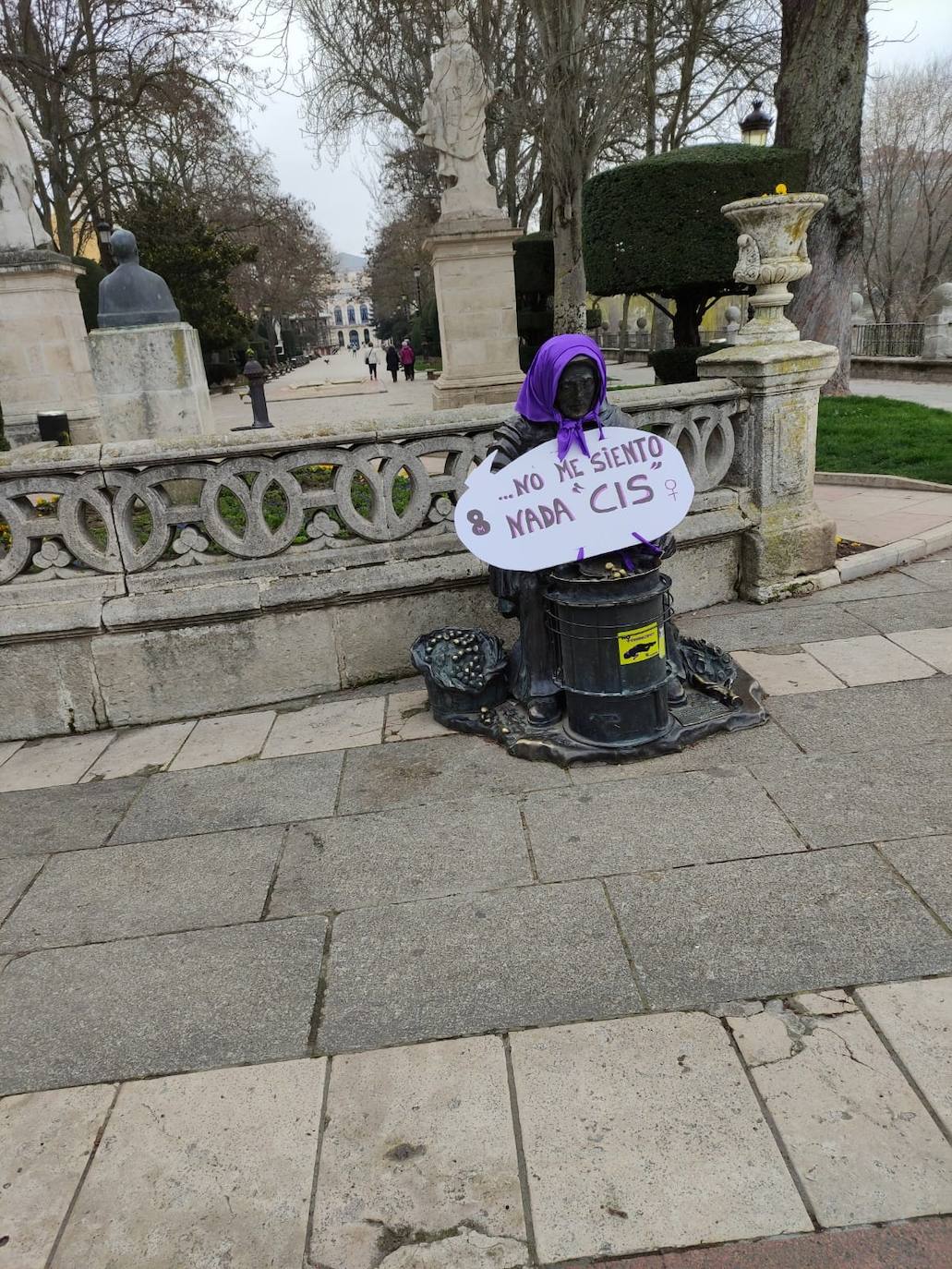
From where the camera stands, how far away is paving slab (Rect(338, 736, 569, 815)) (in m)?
3.91

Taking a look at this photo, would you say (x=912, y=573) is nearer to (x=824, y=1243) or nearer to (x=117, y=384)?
(x=824, y=1243)

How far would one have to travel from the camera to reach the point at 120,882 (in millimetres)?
3506

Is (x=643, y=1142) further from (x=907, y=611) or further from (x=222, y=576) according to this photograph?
(x=907, y=611)

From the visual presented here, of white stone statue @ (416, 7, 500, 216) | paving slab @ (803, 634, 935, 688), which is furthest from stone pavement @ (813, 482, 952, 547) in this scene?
white stone statue @ (416, 7, 500, 216)

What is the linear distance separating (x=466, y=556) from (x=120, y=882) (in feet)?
8.14

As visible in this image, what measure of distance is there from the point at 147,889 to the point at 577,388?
266 centimetres

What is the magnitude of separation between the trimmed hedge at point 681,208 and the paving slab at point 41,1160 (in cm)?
1159

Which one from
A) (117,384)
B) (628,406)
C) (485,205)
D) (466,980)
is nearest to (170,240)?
(485,205)

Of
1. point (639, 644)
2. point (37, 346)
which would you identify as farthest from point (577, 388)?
point (37, 346)

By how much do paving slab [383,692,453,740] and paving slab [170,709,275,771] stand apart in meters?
0.67

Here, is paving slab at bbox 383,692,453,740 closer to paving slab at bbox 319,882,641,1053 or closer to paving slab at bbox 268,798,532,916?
paving slab at bbox 268,798,532,916

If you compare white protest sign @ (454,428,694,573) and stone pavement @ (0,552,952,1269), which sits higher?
white protest sign @ (454,428,694,573)

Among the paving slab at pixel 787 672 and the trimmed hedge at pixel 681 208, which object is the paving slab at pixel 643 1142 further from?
the trimmed hedge at pixel 681 208

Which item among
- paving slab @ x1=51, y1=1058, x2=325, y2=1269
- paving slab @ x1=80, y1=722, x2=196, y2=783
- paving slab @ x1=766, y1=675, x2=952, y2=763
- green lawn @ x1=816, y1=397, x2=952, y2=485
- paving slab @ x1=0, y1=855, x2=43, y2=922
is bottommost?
paving slab @ x1=0, y1=855, x2=43, y2=922
